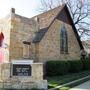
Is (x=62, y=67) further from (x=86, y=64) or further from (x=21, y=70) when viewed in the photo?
(x=21, y=70)

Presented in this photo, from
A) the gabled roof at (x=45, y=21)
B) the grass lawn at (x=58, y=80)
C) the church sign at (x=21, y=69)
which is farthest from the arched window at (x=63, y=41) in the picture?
the church sign at (x=21, y=69)

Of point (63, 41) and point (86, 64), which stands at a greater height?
point (63, 41)

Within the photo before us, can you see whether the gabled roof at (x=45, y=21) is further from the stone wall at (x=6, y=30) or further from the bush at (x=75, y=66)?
the bush at (x=75, y=66)

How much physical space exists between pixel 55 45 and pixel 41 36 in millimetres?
2557

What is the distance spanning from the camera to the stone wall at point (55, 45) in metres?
19.5

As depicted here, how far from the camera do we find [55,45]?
2128 centimetres

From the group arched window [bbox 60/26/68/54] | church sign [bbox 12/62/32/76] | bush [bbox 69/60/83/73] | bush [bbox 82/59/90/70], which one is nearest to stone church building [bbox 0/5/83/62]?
arched window [bbox 60/26/68/54]

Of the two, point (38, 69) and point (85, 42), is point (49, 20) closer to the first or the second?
point (38, 69)

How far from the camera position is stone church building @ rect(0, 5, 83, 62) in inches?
694

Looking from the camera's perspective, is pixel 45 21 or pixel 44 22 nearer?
pixel 44 22

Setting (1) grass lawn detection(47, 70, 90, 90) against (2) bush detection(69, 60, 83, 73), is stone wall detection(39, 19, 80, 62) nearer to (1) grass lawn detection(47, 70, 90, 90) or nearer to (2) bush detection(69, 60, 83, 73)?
(2) bush detection(69, 60, 83, 73)

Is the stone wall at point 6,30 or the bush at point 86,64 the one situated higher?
the stone wall at point 6,30

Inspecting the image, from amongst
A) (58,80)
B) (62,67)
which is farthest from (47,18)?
(58,80)

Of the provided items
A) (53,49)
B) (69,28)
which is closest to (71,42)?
(69,28)
